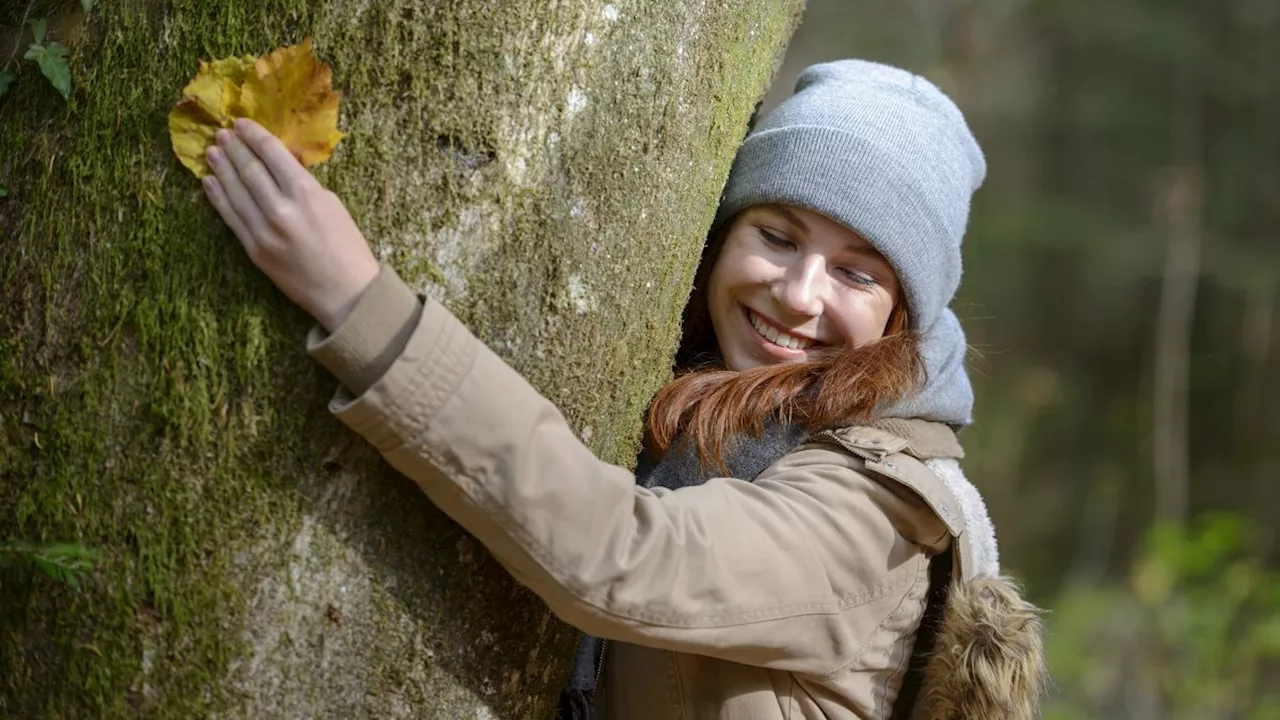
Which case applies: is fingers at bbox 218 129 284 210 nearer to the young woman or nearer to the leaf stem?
the young woman

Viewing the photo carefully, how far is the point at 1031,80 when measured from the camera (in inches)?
508

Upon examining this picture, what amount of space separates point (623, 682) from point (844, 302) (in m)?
0.83

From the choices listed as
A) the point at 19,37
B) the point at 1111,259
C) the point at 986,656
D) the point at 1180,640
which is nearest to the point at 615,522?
the point at 986,656

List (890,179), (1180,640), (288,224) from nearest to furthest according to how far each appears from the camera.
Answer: (288,224), (890,179), (1180,640)

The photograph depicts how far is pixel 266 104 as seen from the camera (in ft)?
5.03

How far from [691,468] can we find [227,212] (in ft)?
3.11

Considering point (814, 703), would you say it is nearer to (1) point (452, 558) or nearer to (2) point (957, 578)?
(2) point (957, 578)

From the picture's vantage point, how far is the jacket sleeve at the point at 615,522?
150 centimetres

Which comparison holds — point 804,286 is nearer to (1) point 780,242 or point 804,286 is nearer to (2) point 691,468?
(1) point 780,242

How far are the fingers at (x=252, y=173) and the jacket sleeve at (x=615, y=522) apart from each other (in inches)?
7.5

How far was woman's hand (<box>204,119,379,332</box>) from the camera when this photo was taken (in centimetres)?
149

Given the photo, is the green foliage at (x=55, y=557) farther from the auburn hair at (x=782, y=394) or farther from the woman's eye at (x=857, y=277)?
the woman's eye at (x=857, y=277)

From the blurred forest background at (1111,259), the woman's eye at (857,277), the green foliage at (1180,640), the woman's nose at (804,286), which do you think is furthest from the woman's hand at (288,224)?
the blurred forest background at (1111,259)

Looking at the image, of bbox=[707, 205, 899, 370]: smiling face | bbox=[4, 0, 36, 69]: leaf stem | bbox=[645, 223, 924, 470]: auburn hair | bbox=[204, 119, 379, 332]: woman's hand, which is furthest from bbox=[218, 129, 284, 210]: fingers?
bbox=[707, 205, 899, 370]: smiling face
